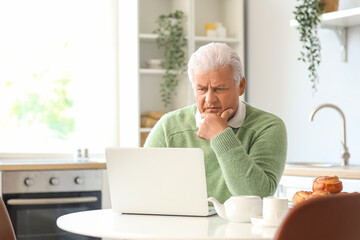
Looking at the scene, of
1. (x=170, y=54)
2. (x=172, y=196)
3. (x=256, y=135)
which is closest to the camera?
(x=172, y=196)

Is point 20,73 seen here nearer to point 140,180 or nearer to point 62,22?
point 62,22

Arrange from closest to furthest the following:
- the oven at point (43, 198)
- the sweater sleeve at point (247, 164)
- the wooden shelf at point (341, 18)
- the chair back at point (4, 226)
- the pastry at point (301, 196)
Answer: the pastry at point (301, 196) < the chair back at point (4, 226) < the sweater sleeve at point (247, 164) < the wooden shelf at point (341, 18) < the oven at point (43, 198)

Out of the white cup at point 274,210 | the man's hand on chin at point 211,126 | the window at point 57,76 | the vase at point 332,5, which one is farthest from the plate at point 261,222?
the window at point 57,76

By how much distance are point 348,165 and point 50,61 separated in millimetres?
2109

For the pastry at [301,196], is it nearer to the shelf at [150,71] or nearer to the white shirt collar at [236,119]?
the white shirt collar at [236,119]

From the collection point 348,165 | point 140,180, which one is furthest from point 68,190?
point 140,180

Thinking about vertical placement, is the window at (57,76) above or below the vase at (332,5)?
below

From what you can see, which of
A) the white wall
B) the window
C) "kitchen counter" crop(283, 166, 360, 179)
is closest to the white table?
"kitchen counter" crop(283, 166, 360, 179)

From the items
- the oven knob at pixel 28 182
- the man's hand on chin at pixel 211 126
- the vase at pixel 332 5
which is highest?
the vase at pixel 332 5

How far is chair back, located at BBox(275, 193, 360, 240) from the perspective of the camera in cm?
130

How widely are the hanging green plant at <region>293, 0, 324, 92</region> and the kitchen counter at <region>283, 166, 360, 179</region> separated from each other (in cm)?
65

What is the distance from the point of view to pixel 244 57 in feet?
14.9

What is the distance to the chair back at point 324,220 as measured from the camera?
130 cm

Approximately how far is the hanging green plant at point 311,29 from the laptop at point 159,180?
6.45 feet
